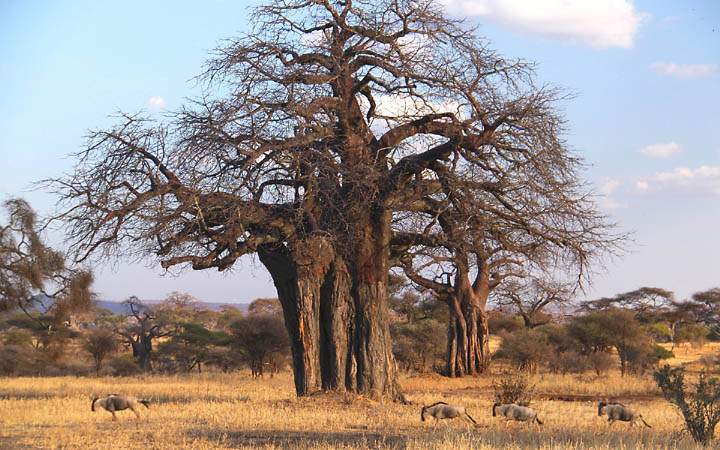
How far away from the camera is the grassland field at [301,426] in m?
10.6

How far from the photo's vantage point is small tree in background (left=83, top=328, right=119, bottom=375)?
3384 cm

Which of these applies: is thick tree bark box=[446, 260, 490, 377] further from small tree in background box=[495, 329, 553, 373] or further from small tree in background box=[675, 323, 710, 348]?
small tree in background box=[675, 323, 710, 348]

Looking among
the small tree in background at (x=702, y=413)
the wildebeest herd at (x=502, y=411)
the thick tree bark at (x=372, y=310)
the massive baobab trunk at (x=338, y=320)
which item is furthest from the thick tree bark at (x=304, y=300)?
the small tree in background at (x=702, y=413)

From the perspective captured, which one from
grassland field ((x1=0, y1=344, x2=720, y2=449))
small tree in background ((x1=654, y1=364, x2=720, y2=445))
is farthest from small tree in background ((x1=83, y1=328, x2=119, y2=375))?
small tree in background ((x1=654, y1=364, x2=720, y2=445))

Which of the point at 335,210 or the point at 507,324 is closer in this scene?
the point at 335,210

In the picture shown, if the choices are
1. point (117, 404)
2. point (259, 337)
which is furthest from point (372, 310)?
point (259, 337)

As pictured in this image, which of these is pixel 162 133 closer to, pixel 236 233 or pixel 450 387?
pixel 236 233

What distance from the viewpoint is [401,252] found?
57.6ft

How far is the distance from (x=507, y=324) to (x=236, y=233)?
35.1 m

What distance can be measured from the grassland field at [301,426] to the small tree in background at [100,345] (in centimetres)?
1396

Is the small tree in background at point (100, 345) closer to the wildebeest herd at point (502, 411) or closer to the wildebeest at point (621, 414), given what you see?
the wildebeest herd at point (502, 411)

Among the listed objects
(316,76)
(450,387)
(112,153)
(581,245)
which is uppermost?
(316,76)

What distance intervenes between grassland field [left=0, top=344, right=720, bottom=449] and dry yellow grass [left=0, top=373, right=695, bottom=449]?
0.05 ft

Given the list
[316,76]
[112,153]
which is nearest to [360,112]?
[316,76]
